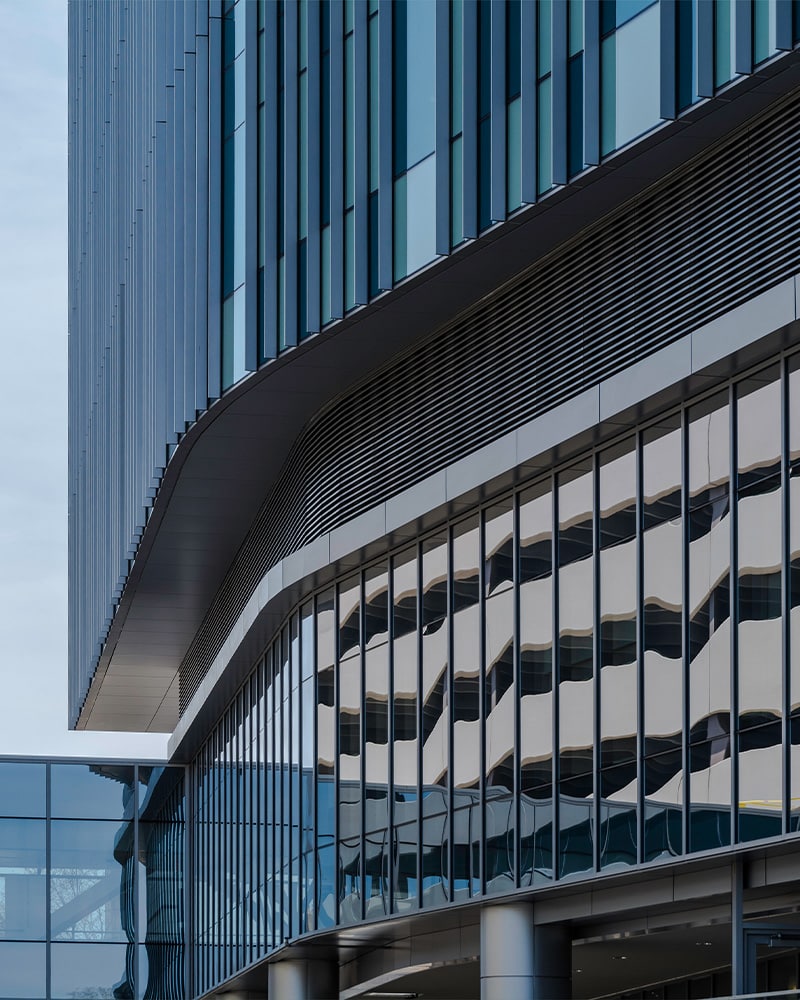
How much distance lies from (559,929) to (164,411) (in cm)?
1269

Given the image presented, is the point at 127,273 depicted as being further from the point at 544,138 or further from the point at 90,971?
the point at 544,138

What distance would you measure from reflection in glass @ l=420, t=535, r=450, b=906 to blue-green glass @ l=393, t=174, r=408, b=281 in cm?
405

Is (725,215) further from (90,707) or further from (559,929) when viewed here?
(90,707)

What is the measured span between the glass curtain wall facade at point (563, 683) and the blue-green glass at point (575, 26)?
4615mm

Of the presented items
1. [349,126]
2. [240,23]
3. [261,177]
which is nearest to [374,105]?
[349,126]

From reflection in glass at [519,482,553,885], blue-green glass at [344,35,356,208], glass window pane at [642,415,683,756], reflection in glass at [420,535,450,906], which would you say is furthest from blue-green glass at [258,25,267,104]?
glass window pane at [642,415,683,756]

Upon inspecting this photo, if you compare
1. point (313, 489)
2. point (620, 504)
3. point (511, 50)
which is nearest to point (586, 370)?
point (620, 504)

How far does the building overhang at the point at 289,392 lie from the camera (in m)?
21.4

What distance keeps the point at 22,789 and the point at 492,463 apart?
1099 inches

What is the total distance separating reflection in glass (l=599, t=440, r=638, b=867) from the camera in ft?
72.6

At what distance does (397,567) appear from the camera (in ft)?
93.7

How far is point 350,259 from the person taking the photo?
26.7m

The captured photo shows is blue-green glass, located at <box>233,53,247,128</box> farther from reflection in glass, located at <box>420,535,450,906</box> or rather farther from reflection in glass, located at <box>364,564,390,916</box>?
reflection in glass, located at <box>420,535,450,906</box>

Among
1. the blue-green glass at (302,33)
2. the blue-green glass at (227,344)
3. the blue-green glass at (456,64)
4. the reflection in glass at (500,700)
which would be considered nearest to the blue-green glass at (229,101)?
the blue-green glass at (302,33)
